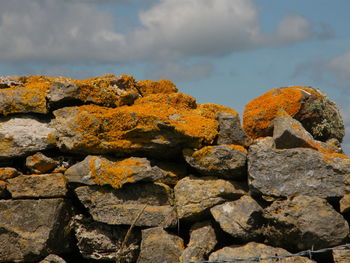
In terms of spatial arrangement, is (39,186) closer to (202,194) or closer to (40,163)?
(40,163)

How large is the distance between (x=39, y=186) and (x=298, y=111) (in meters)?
7.24

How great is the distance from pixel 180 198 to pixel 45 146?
387 cm

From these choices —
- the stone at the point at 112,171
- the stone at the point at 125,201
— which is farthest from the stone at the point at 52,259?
the stone at the point at 112,171

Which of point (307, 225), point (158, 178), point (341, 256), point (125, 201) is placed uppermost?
point (158, 178)

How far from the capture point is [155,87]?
50.9ft

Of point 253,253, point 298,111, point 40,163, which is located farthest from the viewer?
point 298,111

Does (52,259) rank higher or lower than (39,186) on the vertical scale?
lower

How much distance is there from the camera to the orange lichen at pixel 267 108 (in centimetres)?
1441

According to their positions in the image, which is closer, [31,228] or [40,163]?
[31,228]

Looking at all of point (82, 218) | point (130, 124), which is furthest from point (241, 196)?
point (82, 218)

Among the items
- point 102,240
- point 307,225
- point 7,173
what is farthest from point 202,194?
point 7,173

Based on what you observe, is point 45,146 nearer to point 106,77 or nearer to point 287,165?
point 106,77

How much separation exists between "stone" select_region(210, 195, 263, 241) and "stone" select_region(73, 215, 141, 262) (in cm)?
240

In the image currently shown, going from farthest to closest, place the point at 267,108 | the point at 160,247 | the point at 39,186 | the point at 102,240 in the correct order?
1. the point at 267,108
2. the point at 39,186
3. the point at 102,240
4. the point at 160,247
